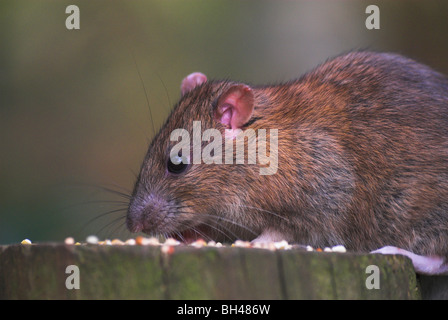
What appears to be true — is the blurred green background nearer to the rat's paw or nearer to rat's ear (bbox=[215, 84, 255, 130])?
rat's ear (bbox=[215, 84, 255, 130])

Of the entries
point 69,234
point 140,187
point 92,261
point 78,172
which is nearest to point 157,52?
point 78,172

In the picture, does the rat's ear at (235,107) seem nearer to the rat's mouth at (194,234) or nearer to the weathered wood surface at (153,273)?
the rat's mouth at (194,234)

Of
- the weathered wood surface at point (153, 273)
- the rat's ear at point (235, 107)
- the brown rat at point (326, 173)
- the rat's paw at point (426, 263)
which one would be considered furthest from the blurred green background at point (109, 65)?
the weathered wood surface at point (153, 273)

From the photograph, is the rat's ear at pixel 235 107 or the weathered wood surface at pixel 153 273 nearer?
the weathered wood surface at pixel 153 273

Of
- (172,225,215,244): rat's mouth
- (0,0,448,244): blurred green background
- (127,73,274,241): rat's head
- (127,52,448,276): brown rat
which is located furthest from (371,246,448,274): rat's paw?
(0,0,448,244): blurred green background

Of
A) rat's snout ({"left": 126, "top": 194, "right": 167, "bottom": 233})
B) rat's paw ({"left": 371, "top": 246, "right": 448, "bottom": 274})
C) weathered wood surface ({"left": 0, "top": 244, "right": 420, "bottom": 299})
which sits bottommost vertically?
rat's paw ({"left": 371, "top": 246, "right": 448, "bottom": 274})

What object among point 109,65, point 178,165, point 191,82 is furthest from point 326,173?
point 109,65

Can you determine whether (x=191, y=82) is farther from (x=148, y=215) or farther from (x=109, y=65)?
(x=109, y=65)
